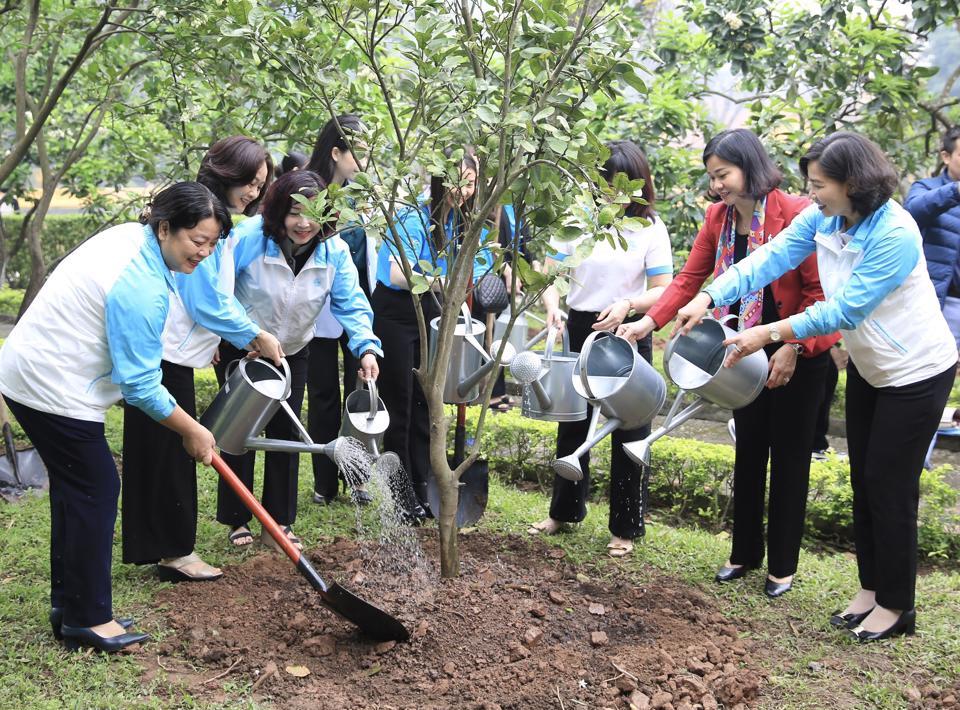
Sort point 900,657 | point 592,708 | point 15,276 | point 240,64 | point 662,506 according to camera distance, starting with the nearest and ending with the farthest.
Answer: point 592,708 → point 900,657 → point 240,64 → point 662,506 → point 15,276

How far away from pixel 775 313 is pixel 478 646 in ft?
5.09

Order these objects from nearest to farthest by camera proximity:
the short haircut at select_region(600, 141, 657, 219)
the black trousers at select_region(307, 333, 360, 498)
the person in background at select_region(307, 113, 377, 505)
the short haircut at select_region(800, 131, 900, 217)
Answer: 1. the short haircut at select_region(800, 131, 900, 217)
2. the short haircut at select_region(600, 141, 657, 219)
3. the person in background at select_region(307, 113, 377, 505)
4. the black trousers at select_region(307, 333, 360, 498)

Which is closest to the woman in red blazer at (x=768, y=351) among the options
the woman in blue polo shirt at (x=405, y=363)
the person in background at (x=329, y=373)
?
the woman in blue polo shirt at (x=405, y=363)

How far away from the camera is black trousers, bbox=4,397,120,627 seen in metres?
2.99

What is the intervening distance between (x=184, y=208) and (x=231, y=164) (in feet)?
2.13

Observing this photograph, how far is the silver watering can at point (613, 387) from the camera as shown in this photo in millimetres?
3346

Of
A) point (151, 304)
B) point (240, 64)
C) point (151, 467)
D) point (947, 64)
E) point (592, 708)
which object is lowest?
point (592, 708)

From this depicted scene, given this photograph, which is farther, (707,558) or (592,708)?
(707,558)

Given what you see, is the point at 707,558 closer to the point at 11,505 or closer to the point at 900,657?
the point at 900,657

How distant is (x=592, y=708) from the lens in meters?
2.84

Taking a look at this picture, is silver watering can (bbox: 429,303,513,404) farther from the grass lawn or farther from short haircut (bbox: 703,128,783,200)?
short haircut (bbox: 703,128,783,200)

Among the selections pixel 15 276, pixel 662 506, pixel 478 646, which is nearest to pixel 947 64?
pixel 15 276

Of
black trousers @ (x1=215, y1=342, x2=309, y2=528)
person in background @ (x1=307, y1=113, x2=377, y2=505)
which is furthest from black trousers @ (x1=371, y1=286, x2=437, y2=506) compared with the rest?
black trousers @ (x1=215, y1=342, x2=309, y2=528)

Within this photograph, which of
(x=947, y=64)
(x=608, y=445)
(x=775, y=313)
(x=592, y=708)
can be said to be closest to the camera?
(x=592, y=708)
